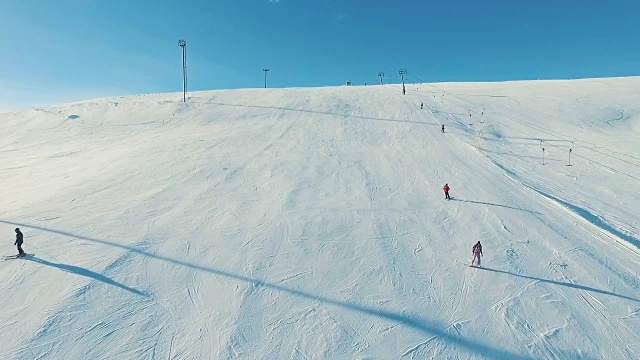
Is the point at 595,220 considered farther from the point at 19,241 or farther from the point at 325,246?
the point at 19,241

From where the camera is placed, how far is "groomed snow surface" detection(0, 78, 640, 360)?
770 centimetres

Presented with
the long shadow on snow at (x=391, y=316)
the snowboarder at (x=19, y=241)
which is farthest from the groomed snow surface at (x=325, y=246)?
the snowboarder at (x=19, y=241)

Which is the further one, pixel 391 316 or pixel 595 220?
pixel 595 220

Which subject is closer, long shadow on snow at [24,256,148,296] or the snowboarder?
long shadow on snow at [24,256,148,296]

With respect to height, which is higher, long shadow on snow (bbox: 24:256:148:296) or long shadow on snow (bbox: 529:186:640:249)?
long shadow on snow (bbox: 529:186:640:249)

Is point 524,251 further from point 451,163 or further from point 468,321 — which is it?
point 451,163

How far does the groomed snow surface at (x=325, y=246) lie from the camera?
770 centimetres

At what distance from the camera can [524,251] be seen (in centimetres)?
1107

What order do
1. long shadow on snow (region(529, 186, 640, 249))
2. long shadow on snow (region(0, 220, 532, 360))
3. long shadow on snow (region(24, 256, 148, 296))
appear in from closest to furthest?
long shadow on snow (region(0, 220, 532, 360)) → long shadow on snow (region(24, 256, 148, 296)) → long shadow on snow (region(529, 186, 640, 249))

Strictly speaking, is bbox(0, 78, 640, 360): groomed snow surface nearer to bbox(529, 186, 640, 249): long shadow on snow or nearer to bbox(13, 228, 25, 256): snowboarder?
bbox(529, 186, 640, 249): long shadow on snow

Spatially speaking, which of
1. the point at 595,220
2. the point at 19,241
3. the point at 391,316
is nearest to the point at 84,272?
the point at 19,241

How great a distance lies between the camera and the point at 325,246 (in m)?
11.1

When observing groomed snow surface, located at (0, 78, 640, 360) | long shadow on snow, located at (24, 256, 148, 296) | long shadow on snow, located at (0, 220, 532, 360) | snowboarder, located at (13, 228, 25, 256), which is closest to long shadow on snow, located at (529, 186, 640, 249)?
groomed snow surface, located at (0, 78, 640, 360)

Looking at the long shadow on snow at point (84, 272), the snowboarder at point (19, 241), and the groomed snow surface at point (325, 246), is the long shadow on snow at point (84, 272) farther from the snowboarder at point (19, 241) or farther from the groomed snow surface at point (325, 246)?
the snowboarder at point (19, 241)
